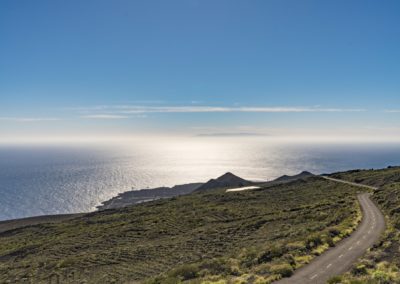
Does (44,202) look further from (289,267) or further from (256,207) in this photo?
(289,267)

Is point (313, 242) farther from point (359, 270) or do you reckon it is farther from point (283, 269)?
point (283, 269)

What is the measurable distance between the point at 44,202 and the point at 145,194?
5119 centimetres

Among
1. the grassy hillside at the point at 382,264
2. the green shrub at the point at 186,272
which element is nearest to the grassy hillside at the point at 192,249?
the green shrub at the point at 186,272

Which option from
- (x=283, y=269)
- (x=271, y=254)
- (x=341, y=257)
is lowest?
(x=271, y=254)

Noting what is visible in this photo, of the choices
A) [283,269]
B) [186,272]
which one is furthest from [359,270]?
[186,272]

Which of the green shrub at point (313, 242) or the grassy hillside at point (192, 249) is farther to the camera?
the green shrub at point (313, 242)

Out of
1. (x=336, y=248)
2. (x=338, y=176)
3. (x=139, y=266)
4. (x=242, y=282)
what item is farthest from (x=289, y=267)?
(x=338, y=176)

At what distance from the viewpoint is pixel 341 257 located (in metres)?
18.5

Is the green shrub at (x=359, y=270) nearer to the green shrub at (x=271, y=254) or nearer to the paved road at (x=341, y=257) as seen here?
the paved road at (x=341, y=257)

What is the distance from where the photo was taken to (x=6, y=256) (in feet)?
122

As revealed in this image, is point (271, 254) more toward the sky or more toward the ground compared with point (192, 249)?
more toward the sky

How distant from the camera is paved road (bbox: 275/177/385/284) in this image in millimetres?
15430

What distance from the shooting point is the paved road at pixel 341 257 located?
1543cm

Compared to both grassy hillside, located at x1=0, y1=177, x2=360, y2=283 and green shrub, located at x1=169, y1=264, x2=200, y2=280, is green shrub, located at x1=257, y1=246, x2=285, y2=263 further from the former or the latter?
green shrub, located at x1=169, y1=264, x2=200, y2=280
